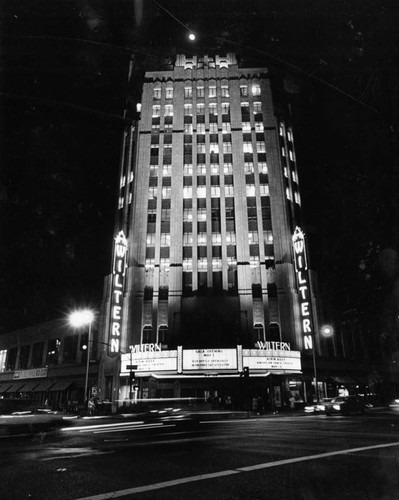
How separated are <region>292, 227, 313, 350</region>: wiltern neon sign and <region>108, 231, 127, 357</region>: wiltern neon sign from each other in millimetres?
22977

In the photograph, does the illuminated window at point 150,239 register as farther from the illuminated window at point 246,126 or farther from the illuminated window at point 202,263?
the illuminated window at point 246,126

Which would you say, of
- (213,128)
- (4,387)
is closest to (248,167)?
(213,128)

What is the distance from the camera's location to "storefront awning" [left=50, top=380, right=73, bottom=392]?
52844 mm

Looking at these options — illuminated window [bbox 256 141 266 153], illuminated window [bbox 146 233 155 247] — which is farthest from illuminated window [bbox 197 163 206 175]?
illuminated window [bbox 146 233 155 247]

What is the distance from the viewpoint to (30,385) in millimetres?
59094

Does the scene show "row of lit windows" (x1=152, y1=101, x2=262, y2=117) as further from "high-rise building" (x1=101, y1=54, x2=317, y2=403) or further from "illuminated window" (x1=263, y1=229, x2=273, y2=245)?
"illuminated window" (x1=263, y1=229, x2=273, y2=245)

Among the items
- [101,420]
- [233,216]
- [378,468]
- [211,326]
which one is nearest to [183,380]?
[211,326]

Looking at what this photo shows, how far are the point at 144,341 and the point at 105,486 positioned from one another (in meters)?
45.4

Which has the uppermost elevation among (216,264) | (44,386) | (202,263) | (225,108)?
(225,108)

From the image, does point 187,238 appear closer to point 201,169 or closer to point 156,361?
point 201,169

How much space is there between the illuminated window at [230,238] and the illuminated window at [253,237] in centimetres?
224

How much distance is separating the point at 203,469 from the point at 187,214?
5067 centimetres

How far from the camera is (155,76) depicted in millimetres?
67375

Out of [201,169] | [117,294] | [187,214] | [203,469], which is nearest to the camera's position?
[203,469]
